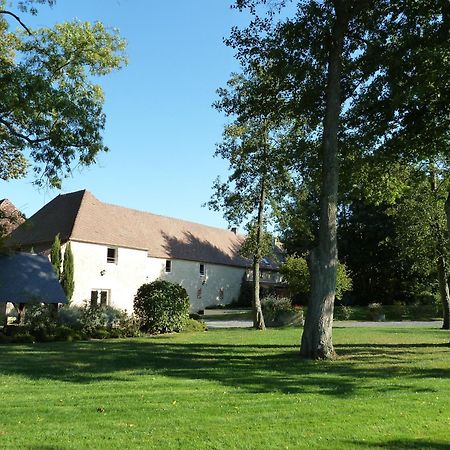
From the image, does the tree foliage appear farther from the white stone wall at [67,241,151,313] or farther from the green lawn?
the green lawn

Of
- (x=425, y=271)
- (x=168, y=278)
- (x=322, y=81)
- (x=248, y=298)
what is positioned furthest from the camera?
(x=248, y=298)

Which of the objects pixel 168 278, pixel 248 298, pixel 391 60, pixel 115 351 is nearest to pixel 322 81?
pixel 391 60

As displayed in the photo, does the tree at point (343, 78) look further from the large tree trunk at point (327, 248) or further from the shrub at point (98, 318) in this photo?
the shrub at point (98, 318)

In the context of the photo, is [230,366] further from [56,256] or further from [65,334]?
[56,256]

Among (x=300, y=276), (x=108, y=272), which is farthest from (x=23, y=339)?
(x=108, y=272)

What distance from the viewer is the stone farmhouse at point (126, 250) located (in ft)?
121

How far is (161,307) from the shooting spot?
23.0 m

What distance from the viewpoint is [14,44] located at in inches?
766

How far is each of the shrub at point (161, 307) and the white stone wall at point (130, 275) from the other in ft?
21.6

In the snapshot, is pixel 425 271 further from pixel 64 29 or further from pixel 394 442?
pixel 394 442

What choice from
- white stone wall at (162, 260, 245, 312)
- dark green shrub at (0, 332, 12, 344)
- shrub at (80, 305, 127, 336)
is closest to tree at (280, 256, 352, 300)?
shrub at (80, 305, 127, 336)

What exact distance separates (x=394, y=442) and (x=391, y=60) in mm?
11725

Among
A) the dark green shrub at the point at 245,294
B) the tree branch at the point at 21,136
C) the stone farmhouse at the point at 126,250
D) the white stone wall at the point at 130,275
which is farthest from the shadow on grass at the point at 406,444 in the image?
the dark green shrub at the point at 245,294

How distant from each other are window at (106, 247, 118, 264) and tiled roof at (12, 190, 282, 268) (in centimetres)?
57
